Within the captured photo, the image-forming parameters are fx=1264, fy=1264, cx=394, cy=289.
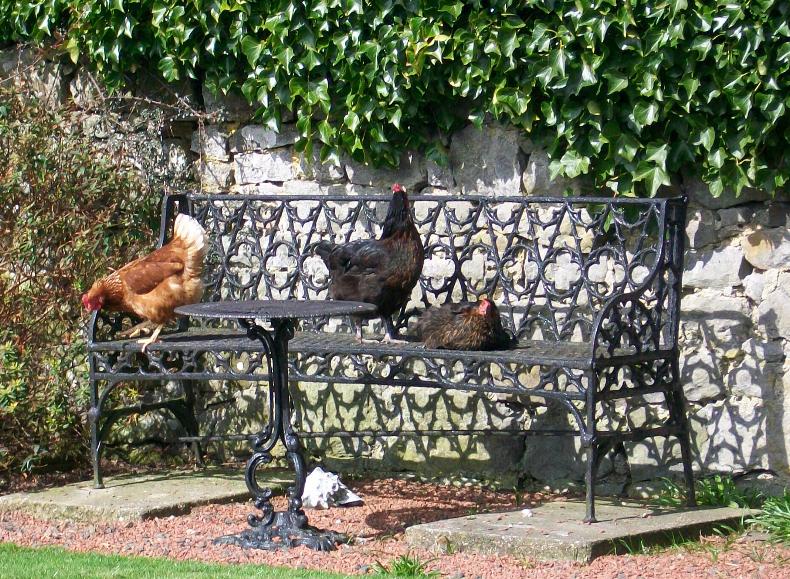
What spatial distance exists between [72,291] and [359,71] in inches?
85.2

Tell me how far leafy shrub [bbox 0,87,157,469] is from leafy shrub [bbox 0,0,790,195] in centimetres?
78

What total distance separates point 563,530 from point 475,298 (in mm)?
1816

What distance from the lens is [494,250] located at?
22.8ft

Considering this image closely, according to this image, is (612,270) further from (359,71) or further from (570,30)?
(359,71)

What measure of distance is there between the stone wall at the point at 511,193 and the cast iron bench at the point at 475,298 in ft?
0.47

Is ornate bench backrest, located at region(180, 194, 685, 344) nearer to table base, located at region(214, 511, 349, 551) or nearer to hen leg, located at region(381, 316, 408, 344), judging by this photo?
hen leg, located at region(381, 316, 408, 344)

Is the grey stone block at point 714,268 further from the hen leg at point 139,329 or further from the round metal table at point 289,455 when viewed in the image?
the hen leg at point 139,329

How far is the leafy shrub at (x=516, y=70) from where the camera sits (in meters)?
6.04

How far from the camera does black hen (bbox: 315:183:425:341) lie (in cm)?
669

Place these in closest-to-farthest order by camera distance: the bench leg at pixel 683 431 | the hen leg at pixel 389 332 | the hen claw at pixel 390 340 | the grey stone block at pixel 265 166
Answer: the bench leg at pixel 683 431 → the hen claw at pixel 390 340 → the hen leg at pixel 389 332 → the grey stone block at pixel 265 166

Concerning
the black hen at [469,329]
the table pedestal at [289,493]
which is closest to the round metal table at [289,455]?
the table pedestal at [289,493]

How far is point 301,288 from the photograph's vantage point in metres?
7.73

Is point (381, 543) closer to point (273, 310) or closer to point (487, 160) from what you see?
point (273, 310)

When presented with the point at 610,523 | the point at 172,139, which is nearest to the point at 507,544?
the point at 610,523
